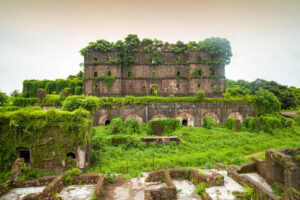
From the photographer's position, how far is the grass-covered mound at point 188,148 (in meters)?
13.2

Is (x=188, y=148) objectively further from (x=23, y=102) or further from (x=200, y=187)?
(x=23, y=102)

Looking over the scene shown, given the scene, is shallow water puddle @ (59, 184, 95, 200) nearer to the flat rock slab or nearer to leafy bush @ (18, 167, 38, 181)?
leafy bush @ (18, 167, 38, 181)

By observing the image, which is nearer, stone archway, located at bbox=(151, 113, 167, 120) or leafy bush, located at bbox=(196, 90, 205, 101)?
stone archway, located at bbox=(151, 113, 167, 120)

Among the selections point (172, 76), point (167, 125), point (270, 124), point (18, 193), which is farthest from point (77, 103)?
point (270, 124)

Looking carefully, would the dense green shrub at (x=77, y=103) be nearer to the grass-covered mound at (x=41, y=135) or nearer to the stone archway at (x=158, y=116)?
the grass-covered mound at (x=41, y=135)

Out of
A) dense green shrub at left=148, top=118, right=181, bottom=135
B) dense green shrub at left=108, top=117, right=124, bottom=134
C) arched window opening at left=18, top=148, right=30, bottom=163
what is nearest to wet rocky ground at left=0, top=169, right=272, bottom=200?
arched window opening at left=18, top=148, right=30, bottom=163

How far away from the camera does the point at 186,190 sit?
8664 millimetres

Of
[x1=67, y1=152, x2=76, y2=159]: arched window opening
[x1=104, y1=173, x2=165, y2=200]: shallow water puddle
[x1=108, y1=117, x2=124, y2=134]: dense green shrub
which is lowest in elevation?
[x1=104, y1=173, x2=165, y2=200]: shallow water puddle

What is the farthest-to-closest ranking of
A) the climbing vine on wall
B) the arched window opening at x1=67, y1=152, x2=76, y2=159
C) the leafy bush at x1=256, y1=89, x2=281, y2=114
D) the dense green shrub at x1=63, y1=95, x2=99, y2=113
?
1. the climbing vine on wall
2. the leafy bush at x1=256, y1=89, x2=281, y2=114
3. the dense green shrub at x1=63, y1=95, x2=99, y2=113
4. the arched window opening at x1=67, y1=152, x2=76, y2=159

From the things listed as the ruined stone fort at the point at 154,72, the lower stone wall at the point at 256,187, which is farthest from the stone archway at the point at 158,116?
the lower stone wall at the point at 256,187

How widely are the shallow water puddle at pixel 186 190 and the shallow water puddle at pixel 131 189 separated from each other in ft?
2.91

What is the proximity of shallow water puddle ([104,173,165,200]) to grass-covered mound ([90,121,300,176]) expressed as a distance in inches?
36.3

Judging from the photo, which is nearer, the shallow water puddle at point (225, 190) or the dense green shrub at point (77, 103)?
the shallow water puddle at point (225, 190)

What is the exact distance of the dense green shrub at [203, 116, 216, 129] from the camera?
22.3 meters
